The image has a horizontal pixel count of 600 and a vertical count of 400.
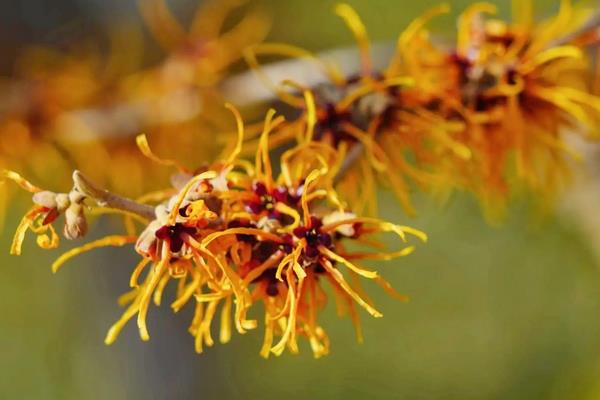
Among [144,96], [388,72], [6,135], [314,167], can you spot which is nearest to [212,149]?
[144,96]

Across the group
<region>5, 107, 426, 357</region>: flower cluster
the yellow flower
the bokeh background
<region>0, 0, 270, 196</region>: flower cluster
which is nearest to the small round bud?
<region>5, 107, 426, 357</region>: flower cluster

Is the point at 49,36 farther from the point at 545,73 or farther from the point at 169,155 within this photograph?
the point at 545,73

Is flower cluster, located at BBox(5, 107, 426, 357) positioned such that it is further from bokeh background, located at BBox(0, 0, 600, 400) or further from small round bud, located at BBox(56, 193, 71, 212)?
bokeh background, located at BBox(0, 0, 600, 400)

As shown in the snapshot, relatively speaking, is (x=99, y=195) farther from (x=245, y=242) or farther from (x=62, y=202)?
(x=245, y=242)

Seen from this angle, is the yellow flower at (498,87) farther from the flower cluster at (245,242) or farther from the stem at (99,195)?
the stem at (99,195)

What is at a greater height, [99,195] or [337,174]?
[337,174]

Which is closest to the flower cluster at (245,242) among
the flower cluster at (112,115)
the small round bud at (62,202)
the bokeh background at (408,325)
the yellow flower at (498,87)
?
the small round bud at (62,202)

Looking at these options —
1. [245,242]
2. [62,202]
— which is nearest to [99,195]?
[62,202]
